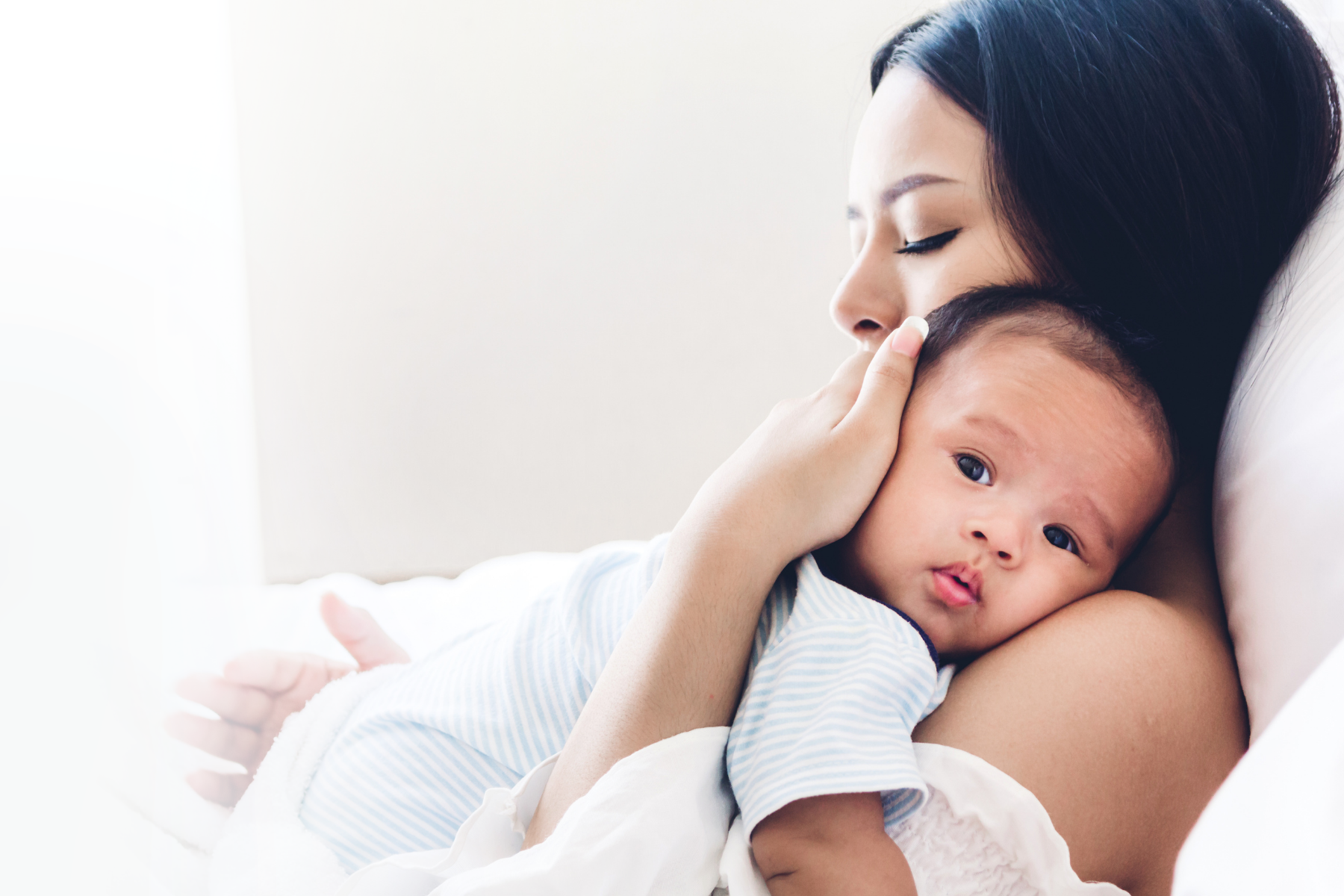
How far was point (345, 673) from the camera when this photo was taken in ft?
3.72

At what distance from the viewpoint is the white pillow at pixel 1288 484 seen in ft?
2.12

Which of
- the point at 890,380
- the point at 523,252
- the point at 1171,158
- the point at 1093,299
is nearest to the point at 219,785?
the point at 890,380

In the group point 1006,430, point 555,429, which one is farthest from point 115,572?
point 555,429

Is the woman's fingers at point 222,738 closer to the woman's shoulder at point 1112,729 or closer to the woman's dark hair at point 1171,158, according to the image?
the woman's shoulder at point 1112,729

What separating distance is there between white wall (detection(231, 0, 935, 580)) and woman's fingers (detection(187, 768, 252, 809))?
5.30 ft

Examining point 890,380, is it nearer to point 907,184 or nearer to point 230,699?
point 907,184

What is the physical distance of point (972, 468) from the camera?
0.78 m

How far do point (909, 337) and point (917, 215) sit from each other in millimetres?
172

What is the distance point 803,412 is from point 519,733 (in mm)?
396

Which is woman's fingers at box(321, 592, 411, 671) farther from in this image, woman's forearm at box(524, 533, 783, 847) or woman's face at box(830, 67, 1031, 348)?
woman's face at box(830, 67, 1031, 348)

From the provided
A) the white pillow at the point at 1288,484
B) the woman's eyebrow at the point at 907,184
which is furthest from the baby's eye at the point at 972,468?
the woman's eyebrow at the point at 907,184

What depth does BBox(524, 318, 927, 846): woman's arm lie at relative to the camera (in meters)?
0.69

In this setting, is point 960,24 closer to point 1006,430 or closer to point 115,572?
point 1006,430

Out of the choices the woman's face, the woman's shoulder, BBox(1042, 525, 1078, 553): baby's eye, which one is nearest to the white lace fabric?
the woman's shoulder
